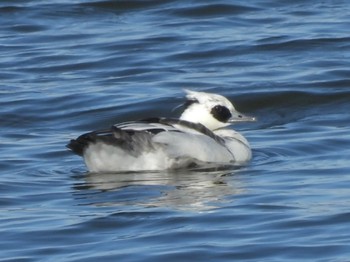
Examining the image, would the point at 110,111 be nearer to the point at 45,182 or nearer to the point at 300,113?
the point at 300,113

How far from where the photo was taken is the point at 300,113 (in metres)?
16.6

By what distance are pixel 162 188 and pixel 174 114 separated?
4232 millimetres

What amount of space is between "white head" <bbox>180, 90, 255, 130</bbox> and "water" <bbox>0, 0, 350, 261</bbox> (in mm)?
445

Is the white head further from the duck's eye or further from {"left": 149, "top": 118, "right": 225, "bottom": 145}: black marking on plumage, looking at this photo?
{"left": 149, "top": 118, "right": 225, "bottom": 145}: black marking on plumage

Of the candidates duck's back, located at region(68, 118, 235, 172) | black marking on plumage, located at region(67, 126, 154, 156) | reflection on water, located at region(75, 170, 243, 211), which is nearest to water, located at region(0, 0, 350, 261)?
reflection on water, located at region(75, 170, 243, 211)

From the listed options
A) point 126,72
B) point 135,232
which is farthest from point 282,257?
point 126,72

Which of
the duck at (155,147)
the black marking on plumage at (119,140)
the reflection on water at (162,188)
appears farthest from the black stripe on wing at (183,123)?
the reflection on water at (162,188)

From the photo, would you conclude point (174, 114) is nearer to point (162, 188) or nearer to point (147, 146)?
point (147, 146)

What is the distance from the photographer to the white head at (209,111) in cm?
1435

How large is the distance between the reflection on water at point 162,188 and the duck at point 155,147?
0.09 metres

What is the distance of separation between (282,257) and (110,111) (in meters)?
6.99

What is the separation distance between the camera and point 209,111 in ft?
47.3

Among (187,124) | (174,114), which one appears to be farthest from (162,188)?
(174,114)

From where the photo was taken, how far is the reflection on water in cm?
1198
